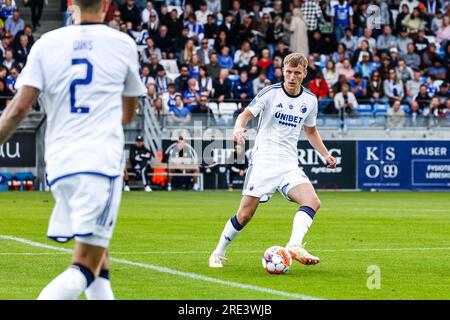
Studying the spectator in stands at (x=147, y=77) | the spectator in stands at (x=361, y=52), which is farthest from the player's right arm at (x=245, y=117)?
the spectator in stands at (x=361, y=52)

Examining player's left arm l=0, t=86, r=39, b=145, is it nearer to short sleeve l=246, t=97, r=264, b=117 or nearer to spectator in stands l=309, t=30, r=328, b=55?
short sleeve l=246, t=97, r=264, b=117

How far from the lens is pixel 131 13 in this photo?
1314 inches

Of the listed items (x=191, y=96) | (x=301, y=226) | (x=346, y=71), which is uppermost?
(x=301, y=226)

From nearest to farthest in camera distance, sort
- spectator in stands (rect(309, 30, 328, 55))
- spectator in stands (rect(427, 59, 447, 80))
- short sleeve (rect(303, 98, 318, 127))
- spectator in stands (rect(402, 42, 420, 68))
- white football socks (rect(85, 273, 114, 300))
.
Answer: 1. white football socks (rect(85, 273, 114, 300))
2. short sleeve (rect(303, 98, 318, 127))
3. spectator in stands (rect(427, 59, 447, 80))
4. spectator in stands (rect(309, 30, 328, 55))
5. spectator in stands (rect(402, 42, 420, 68))

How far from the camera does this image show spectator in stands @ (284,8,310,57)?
112 feet

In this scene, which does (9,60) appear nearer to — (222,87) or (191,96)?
(191,96)

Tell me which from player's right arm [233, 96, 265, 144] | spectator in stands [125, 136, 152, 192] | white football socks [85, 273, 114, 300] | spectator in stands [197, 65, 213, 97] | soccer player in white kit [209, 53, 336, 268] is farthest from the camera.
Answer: spectator in stands [197, 65, 213, 97]

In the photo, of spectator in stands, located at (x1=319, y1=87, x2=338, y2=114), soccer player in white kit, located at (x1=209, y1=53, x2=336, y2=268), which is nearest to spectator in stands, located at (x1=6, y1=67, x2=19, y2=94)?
spectator in stands, located at (x1=319, y1=87, x2=338, y2=114)

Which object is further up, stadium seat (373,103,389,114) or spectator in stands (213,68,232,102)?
spectator in stands (213,68,232,102)

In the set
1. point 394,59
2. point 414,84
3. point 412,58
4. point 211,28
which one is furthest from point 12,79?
point 412,58

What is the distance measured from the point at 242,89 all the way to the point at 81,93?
25.3 meters

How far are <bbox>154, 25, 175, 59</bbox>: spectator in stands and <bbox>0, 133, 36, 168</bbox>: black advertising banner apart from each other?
507cm

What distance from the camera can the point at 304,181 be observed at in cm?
1196

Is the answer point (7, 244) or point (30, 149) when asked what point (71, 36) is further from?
point (30, 149)
